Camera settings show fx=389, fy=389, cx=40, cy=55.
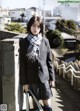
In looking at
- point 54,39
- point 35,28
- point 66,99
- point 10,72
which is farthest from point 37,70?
point 54,39

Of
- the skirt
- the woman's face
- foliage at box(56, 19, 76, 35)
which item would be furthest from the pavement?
foliage at box(56, 19, 76, 35)

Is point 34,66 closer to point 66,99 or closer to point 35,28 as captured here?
point 35,28

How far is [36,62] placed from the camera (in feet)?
15.3

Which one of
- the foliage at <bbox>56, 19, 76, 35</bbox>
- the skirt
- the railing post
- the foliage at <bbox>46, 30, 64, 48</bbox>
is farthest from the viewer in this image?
the foliage at <bbox>56, 19, 76, 35</bbox>

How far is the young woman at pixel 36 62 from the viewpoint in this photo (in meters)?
4.66

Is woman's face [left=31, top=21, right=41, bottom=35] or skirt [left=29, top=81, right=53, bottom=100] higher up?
woman's face [left=31, top=21, right=41, bottom=35]

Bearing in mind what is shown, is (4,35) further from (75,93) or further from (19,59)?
(19,59)

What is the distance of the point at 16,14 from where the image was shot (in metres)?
85.1

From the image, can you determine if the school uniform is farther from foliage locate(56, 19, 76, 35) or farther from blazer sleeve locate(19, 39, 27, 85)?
foliage locate(56, 19, 76, 35)

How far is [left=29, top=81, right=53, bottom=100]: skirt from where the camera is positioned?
15.6 ft

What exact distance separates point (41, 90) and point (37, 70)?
28 cm

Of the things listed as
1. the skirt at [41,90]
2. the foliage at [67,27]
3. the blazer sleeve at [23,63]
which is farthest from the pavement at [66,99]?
the foliage at [67,27]

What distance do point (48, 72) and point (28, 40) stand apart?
1.60ft

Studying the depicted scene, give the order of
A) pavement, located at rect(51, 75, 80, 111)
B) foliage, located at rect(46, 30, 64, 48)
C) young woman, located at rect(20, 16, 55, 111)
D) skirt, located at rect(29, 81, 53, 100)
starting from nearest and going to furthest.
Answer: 1. young woman, located at rect(20, 16, 55, 111)
2. skirt, located at rect(29, 81, 53, 100)
3. pavement, located at rect(51, 75, 80, 111)
4. foliage, located at rect(46, 30, 64, 48)
